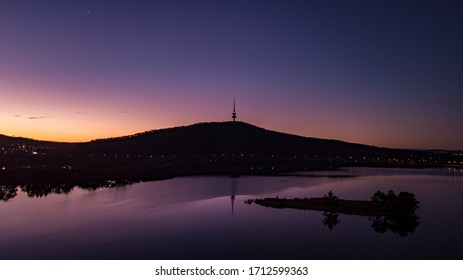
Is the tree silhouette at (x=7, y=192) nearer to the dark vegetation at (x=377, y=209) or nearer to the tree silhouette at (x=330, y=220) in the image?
the dark vegetation at (x=377, y=209)

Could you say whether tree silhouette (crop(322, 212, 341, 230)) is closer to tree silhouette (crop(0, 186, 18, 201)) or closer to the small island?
the small island

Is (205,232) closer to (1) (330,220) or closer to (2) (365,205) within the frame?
(1) (330,220)

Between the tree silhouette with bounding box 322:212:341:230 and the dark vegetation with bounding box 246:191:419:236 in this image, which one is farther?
the dark vegetation with bounding box 246:191:419:236

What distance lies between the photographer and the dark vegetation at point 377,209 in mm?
31406

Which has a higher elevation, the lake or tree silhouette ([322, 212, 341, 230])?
tree silhouette ([322, 212, 341, 230])

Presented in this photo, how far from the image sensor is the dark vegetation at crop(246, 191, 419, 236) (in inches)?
1236

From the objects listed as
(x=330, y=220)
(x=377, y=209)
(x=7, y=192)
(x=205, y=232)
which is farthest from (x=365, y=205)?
(x=7, y=192)

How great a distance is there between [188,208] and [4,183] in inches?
1229

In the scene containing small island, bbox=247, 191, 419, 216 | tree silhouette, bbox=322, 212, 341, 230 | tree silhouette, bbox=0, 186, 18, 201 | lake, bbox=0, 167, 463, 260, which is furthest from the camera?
tree silhouette, bbox=0, 186, 18, 201

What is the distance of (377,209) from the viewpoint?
37156mm

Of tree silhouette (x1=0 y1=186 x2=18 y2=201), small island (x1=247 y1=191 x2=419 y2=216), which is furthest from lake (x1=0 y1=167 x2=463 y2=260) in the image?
small island (x1=247 y1=191 x2=419 y2=216)

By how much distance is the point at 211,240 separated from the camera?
84.6 feet
